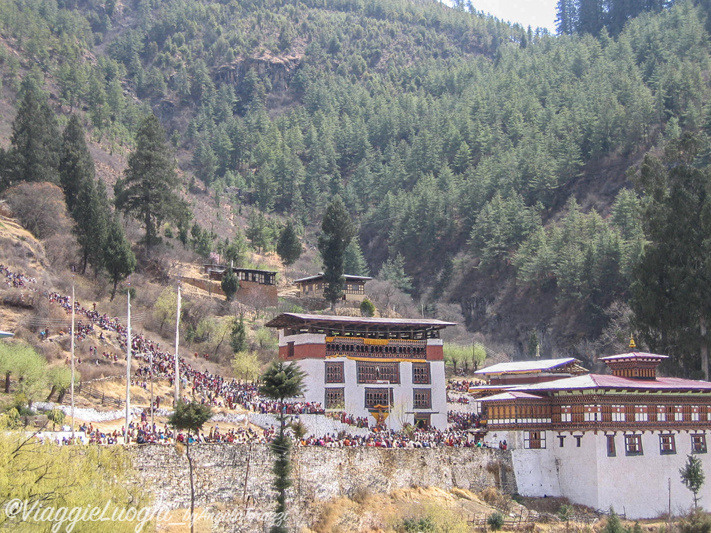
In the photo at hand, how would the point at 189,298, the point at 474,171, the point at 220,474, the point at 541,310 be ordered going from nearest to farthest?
the point at 220,474
the point at 189,298
the point at 541,310
the point at 474,171

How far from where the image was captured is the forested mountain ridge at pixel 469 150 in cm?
9481

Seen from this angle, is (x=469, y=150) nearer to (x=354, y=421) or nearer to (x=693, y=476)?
(x=354, y=421)

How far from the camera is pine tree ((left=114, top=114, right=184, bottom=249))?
3233 inches

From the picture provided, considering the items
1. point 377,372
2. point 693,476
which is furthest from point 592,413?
point 377,372

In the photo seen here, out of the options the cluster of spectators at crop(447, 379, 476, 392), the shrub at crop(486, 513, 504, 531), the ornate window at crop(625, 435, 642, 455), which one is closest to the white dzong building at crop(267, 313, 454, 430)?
the cluster of spectators at crop(447, 379, 476, 392)

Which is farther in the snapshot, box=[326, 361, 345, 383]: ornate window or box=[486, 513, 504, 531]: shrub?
box=[326, 361, 345, 383]: ornate window

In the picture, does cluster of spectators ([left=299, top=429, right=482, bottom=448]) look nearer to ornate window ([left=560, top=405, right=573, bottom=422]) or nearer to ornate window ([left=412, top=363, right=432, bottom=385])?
ornate window ([left=560, top=405, right=573, bottom=422])

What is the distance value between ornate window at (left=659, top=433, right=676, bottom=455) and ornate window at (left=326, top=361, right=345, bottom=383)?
20039 millimetres

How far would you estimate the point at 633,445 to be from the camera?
51094 millimetres

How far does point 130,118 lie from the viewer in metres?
151

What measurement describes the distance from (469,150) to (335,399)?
75363 millimetres

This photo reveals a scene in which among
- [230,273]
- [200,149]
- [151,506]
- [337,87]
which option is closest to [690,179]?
[230,273]

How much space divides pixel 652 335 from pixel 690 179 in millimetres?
11657

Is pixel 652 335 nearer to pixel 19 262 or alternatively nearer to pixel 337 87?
pixel 19 262
